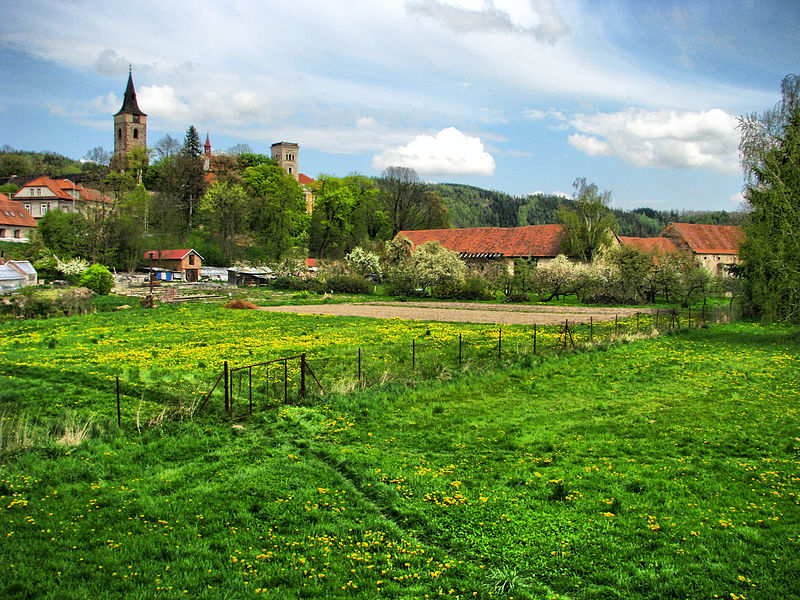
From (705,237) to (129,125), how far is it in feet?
410

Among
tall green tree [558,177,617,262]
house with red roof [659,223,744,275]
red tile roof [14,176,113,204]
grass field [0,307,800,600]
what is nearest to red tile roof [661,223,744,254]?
house with red roof [659,223,744,275]

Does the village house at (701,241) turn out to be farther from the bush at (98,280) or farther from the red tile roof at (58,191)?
the red tile roof at (58,191)

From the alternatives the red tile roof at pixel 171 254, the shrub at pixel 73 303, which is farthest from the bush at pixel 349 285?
the shrub at pixel 73 303

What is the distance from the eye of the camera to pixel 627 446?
12969mm

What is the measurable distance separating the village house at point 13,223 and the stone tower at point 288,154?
7229 cm

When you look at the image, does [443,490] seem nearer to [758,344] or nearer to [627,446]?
[627,446]

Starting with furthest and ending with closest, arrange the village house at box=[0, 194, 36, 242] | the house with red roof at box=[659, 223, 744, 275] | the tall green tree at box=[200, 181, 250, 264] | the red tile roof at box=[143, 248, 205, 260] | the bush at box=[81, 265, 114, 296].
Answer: the tall green tree at box=[200, 181, 250, 264] < the house with red roof at box=[659, 223, 744, 275] < the village house at box=[0, 194, 36, 242] < the red tile roof at box=[143, 248, 205, 260] < the bush at box=[81, 265, 114, 296]

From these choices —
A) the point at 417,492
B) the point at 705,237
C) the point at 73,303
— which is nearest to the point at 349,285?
the point at 73,303

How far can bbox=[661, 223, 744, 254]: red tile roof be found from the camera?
273ft

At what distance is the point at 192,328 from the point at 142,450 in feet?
71.8

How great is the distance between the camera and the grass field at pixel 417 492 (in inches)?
297

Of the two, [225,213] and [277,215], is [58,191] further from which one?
[277,215]

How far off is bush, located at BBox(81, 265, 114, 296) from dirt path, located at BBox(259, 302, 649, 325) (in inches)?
586

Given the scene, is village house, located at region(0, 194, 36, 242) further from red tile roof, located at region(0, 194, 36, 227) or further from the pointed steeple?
the pointed steeple
